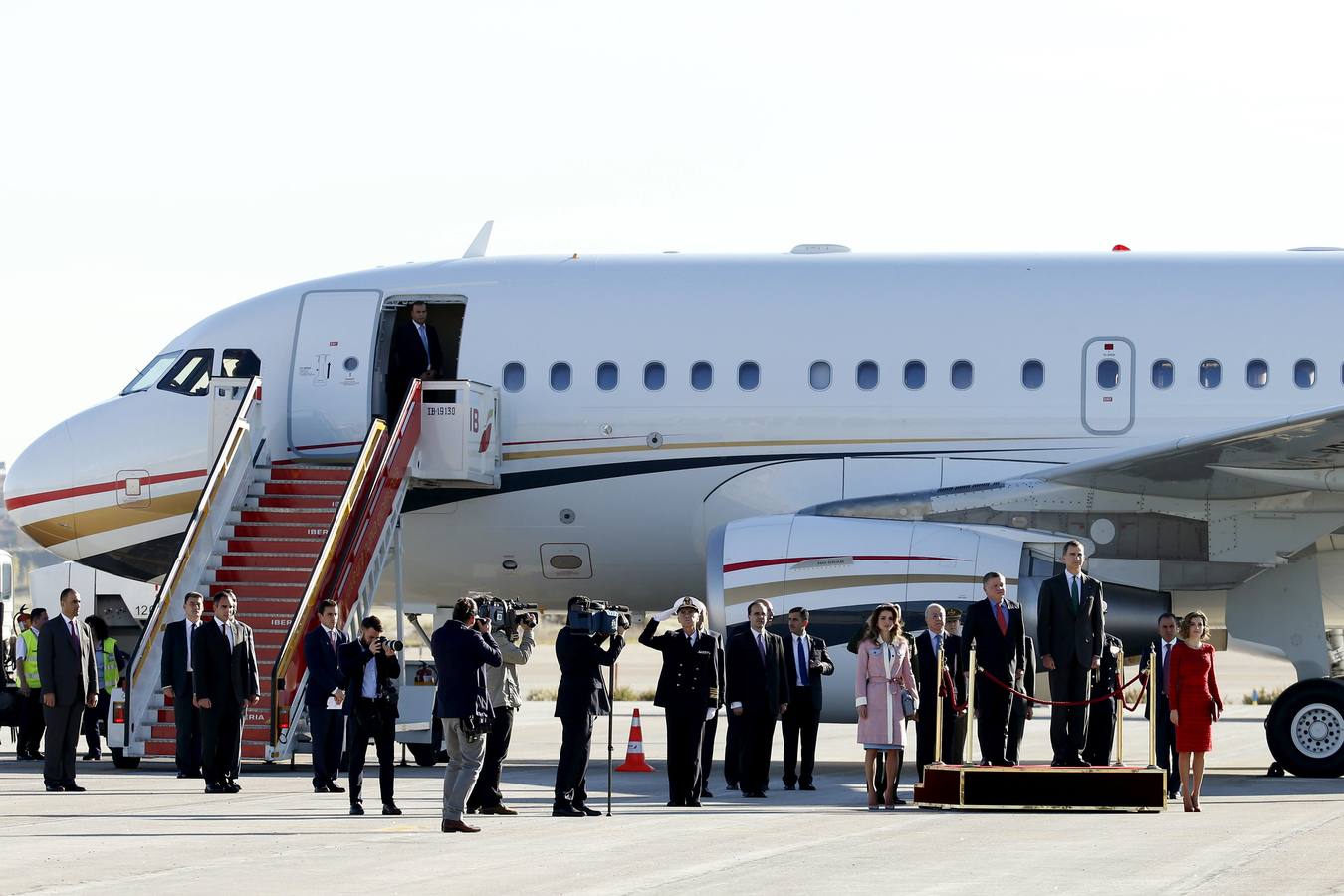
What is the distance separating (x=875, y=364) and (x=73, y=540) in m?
7.98

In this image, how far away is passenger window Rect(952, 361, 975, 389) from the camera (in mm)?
17297

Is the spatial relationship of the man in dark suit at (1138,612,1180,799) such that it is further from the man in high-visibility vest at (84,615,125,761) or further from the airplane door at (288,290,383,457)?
the man in high-visibility vest at (84,615,125,761)

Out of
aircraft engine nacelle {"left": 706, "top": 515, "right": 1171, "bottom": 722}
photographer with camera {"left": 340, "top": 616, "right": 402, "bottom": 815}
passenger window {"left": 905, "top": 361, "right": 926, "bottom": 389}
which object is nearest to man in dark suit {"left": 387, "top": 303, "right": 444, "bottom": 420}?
aircraft engine nacelle {"left": 706, "top": 515, "right": 1171, "bottom": 722}

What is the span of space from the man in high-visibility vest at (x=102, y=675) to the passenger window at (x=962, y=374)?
8555 millimetres

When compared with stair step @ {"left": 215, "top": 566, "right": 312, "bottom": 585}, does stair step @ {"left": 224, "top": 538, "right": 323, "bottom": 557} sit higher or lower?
higher

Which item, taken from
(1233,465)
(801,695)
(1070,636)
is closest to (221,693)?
(801,695)

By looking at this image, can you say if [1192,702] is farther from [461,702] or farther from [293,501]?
[293,501]

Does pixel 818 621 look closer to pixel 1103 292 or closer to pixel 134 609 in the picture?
pixel 1103 292

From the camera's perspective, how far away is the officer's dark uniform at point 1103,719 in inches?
583

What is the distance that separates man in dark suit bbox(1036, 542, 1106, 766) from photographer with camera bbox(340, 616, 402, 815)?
4.65m

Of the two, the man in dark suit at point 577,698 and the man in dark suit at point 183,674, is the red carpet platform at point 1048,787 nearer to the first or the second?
the man in dark suit at point 577,698

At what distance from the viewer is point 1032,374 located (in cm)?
1725

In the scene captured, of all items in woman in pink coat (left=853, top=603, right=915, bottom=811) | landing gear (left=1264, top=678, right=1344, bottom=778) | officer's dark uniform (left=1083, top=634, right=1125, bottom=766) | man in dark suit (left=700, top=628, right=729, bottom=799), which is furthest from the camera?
landing gear (left=1264, top=678, right=1344, bottom=778)

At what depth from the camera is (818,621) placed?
53.3ft
